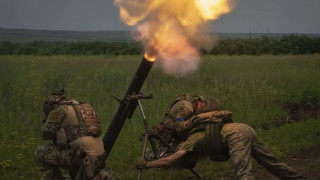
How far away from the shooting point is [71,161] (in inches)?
262

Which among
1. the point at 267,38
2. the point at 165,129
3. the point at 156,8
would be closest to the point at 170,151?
the point at 165,129

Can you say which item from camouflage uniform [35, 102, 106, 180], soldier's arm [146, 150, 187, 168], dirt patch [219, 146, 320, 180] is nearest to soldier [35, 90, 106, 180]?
camouflage uniform [35, 102, 106, 180]

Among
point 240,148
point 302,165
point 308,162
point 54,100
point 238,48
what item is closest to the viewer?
point 240,148

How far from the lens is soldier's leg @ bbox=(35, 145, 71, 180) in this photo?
22.0 ft

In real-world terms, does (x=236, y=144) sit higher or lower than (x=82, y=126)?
lower

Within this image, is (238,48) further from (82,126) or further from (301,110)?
(82,126)

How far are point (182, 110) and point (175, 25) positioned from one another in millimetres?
1534

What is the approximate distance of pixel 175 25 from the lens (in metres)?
7.66

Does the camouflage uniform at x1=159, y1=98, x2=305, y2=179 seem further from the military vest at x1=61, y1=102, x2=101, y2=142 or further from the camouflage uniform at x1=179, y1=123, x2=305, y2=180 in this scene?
Answer: the military vest at x1=61, y1=102, x2=101, y2=142

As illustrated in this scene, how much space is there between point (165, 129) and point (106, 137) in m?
1.10

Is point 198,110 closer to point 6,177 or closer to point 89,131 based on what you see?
point 89,131

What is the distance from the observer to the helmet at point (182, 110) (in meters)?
6.67

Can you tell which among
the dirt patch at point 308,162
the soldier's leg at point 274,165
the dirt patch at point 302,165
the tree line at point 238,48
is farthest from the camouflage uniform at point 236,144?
the tree line at point 238,48

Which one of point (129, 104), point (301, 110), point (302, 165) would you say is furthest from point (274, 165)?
point (301, 110)
